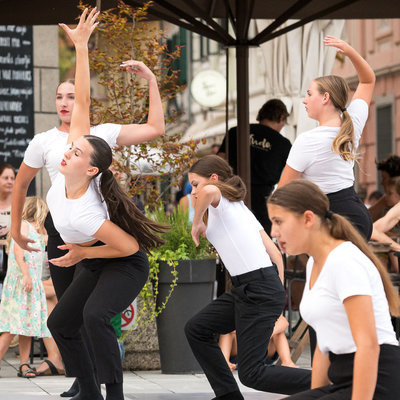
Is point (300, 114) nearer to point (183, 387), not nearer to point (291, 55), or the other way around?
point (291, 55)

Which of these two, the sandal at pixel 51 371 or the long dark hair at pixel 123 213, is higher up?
the long dark hair at pixel 123 213

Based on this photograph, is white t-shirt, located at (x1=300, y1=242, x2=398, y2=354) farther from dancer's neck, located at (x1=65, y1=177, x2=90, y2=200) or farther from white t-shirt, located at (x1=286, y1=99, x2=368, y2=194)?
dancer's neck, located at (x1=65, y1=177, x2=90, y2=200)

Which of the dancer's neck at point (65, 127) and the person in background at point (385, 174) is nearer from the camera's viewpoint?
the dancer's neck at point (65, 127)

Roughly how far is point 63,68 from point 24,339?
31163 mm

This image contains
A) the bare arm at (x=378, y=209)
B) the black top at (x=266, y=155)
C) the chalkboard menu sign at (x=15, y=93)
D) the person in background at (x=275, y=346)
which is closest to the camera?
the person in background at (x=275, y=346)

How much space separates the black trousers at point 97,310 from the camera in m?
5.16

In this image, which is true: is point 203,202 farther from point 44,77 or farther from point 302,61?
point 302,61

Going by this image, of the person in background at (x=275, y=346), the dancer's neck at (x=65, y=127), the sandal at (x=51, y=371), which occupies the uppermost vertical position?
the dancer's neck at (x=65, y=127)

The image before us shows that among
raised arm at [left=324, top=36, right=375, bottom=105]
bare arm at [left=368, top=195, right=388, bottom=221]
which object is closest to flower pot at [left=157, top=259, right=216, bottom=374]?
raised arm at [left=324, top=36, right=375, bottom=105]

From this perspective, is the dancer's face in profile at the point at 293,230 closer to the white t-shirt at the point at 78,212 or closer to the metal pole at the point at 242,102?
the white t-shirt at the point at 78,212

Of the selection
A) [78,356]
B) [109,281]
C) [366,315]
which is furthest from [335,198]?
[366,315]

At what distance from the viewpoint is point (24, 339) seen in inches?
310

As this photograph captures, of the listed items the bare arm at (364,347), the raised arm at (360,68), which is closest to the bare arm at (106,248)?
the raised arm at (360,68)

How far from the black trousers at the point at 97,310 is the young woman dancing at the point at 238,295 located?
1.41ft
